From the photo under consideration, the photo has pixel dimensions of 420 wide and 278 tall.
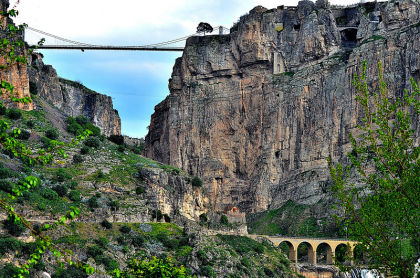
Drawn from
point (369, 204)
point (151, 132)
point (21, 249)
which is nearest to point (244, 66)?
point (151, 132)

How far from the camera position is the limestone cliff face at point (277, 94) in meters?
103

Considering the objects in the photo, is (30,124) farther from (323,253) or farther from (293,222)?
(323,253)

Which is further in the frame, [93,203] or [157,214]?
[157,214]

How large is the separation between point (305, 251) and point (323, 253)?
9.64 ft

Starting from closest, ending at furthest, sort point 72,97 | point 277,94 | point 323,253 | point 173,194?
point 173,194 < point 323,253 < point 277,94 < point 72,97

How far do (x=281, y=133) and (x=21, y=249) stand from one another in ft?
223

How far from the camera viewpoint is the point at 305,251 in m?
95.3

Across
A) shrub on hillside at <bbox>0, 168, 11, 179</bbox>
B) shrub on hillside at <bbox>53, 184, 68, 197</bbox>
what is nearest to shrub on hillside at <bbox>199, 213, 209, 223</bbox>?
shrub on hillside at <bbox>53, 184, 68, 197</bbox>

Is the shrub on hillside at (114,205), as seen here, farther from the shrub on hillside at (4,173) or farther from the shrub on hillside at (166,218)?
the shrub on hillside at (4,173)

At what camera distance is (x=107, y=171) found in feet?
236

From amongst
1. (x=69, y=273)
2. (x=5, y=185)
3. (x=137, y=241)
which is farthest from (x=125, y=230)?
(x=69, y=273)

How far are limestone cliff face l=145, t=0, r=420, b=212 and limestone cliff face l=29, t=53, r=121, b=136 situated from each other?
19302 mm

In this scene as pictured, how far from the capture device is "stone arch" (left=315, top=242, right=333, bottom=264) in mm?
89381

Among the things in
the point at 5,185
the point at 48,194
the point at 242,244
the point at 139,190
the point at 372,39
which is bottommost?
the point at 242,244
